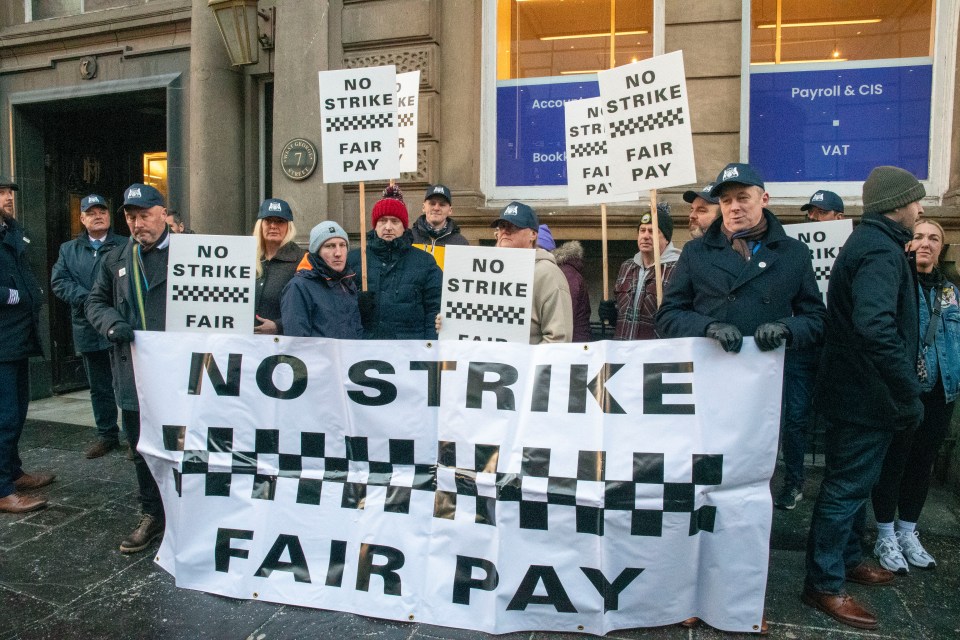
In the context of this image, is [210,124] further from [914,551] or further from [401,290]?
[914,551]

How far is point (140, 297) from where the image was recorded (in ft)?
14.3

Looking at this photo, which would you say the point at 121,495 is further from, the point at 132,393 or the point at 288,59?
the point at 288,59

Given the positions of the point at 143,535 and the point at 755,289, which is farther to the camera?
the point at 143,535

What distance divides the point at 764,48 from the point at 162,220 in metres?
5.89

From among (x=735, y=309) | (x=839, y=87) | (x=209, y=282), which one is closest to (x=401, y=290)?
(x=209, y=282)

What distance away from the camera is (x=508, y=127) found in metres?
7.63

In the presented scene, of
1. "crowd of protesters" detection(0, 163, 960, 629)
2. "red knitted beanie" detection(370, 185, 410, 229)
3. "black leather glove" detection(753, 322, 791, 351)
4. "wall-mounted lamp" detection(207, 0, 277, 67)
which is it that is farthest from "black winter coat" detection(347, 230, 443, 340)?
"wall-mounted lamp" detection(207, 0, 277, 67)

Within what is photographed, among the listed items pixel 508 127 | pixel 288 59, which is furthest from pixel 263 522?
pixel 288 59

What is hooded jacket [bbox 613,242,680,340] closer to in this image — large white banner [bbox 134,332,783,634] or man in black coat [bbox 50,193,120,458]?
large white banner [bbox 134,332,783,634]

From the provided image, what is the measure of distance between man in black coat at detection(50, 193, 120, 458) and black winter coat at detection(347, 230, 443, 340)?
290 centimetres

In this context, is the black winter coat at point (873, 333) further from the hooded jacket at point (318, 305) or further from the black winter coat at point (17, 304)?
the black winter coat at point (17, 304)

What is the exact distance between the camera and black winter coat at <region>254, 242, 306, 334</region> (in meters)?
4.82

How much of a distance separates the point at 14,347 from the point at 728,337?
16.2 ft

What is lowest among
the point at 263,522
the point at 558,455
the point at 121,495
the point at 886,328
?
the point at 121,495
